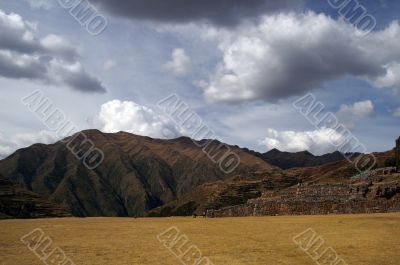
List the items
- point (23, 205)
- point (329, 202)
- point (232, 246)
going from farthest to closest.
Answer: point (23, 205) → point (329, 202) → point (232, 246)

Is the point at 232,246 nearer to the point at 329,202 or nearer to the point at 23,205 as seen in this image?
the point at 329,202

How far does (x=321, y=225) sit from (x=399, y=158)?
3255cm

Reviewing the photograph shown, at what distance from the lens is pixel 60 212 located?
6569cm

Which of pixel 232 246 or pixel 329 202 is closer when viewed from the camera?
pixel 232 246

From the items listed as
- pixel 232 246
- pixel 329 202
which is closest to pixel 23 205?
pixel 329 202

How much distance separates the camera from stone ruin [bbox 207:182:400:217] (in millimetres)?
40312

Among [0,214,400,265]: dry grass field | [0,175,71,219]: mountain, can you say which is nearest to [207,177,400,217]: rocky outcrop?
[0,214,400,265]: dry grass field

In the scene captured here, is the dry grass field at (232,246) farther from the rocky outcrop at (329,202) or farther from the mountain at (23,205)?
the mountain at (23,205)

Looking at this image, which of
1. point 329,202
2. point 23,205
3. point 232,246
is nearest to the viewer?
point 232,246

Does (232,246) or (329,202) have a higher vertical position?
(329,202)

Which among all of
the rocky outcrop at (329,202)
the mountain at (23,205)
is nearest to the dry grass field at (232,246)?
the rocky outcrop at (329,202)

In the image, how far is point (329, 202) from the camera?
43312 millimetres

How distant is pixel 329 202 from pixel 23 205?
44.5m

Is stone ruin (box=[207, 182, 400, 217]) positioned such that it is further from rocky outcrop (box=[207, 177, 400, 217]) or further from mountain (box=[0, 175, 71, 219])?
mountain (box=[0, 175, 71, 219])
